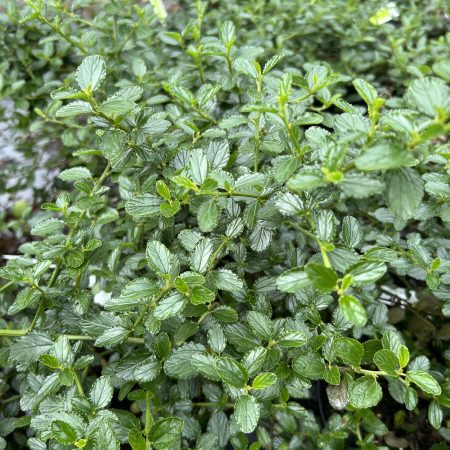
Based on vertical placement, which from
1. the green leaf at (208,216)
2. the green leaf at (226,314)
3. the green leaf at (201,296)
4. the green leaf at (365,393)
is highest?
the green leaf at (208,216)

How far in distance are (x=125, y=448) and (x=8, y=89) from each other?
4.60 ft

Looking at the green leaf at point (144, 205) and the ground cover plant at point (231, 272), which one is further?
the green leaf at point (144, 205)

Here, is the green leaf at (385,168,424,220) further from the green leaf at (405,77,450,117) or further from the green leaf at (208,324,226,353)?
the green leaf at (208,324,226,353)

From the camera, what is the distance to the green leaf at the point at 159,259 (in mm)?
908

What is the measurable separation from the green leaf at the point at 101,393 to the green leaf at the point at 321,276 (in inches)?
19.6

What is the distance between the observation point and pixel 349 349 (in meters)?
0.90

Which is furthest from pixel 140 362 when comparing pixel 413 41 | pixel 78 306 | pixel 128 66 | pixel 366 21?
pixel 413 41

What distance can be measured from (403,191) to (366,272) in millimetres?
140

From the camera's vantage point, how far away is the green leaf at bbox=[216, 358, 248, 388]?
0.85 meters

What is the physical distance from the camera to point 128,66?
5.60ft

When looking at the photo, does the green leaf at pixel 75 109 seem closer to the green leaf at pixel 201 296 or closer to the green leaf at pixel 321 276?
the green leaf at pixel 201 296

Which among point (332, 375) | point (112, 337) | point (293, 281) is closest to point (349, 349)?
point (332, 375)

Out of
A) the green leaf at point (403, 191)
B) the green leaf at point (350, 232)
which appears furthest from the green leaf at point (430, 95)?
the green leaf at point (350, 232)

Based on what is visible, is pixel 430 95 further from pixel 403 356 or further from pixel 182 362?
pixel 182 362
